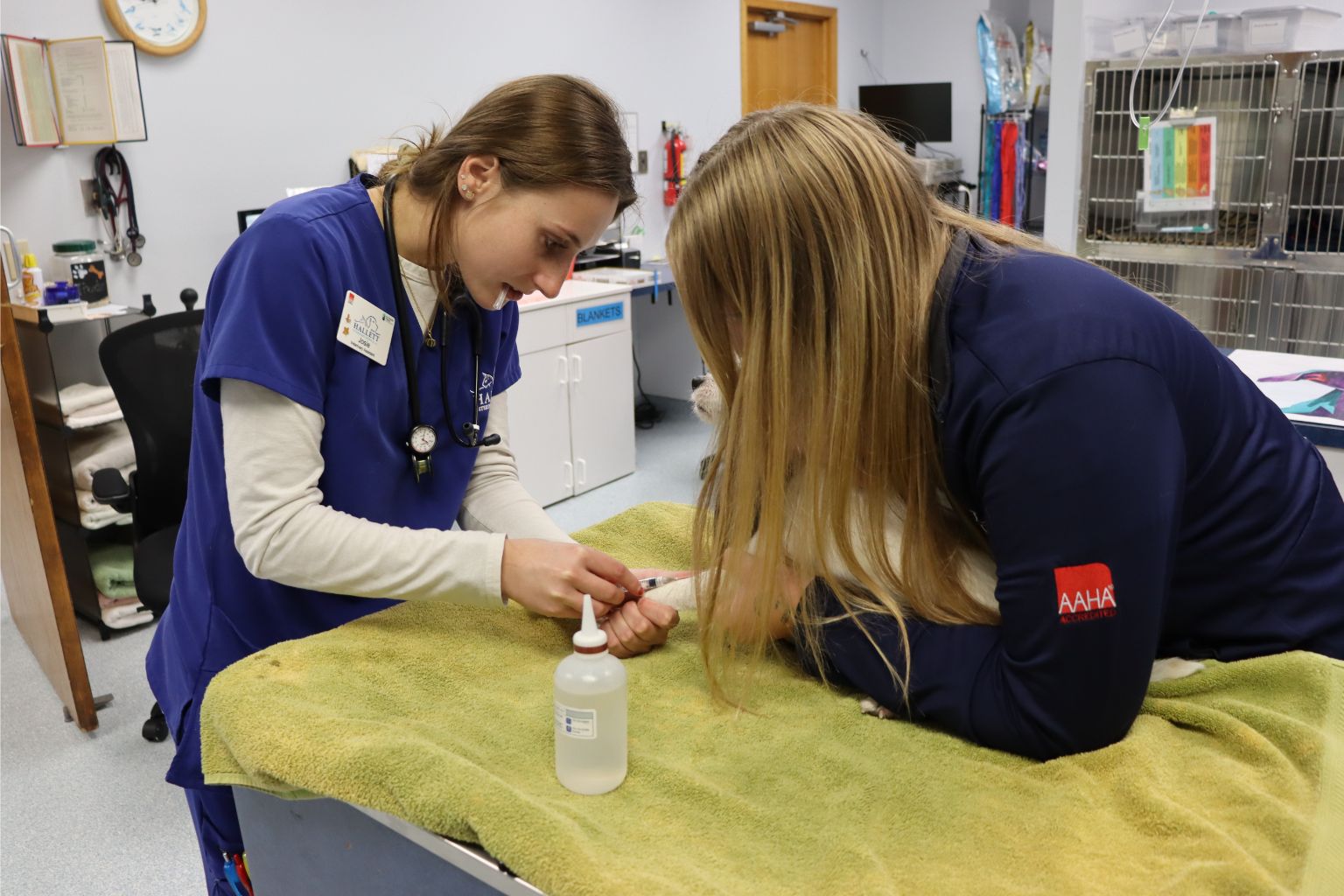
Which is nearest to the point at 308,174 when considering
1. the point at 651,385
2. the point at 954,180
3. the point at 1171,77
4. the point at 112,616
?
the point at 112,616

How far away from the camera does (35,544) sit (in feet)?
7.89

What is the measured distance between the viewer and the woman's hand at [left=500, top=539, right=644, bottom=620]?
1132 mm

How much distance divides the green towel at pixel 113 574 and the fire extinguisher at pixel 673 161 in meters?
3.26

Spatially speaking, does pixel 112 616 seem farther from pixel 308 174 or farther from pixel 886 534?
pixel 886 534

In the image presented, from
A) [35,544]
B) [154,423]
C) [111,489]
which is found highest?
[154,423]

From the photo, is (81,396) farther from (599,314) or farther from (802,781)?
(802,781)

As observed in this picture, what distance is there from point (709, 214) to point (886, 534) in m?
0.34

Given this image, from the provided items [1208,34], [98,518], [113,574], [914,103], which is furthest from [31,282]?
[914,103]

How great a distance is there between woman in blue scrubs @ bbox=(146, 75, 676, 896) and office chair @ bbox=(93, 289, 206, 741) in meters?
1.17

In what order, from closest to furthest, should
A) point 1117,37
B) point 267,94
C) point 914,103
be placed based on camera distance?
point 1117,37, point 267,94, point 914,103

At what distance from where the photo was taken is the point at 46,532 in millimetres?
2359

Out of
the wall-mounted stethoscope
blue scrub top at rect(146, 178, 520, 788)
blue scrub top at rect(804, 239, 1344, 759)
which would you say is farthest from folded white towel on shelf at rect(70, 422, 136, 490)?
blue scrub top at rect(804, 239, 1344, 759)

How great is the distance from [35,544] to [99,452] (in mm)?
637

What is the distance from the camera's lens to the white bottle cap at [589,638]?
86 cm
